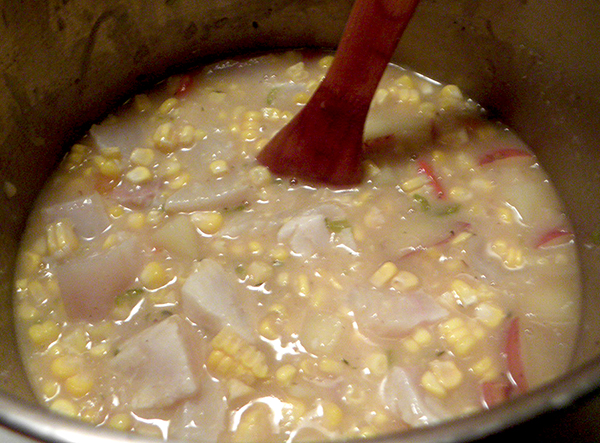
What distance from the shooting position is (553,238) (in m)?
2.24

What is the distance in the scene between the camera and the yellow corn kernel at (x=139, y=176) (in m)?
2.33

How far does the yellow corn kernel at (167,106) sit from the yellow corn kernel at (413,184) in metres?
1.02

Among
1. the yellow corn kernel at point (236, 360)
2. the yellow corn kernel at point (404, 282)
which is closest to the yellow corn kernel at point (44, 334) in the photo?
the yellow corn kernel at point (236, 360)

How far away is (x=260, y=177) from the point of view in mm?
2316

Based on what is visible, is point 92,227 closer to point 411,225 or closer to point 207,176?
point 207,176

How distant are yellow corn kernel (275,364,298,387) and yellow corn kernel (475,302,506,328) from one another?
2.05ft

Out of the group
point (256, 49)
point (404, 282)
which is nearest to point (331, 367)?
point (404, 282)

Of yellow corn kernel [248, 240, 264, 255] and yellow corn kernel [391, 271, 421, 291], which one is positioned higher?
yellow corn kernel [391, 271, 421, 291]

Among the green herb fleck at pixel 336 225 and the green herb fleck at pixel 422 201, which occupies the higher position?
the green herb fleck at pixel 422 201

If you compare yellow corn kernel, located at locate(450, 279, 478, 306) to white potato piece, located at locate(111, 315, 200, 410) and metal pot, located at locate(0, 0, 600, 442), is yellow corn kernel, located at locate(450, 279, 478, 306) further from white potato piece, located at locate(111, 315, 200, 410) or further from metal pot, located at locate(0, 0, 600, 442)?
white potato piece, located at locate(111, 315, 200, 410)

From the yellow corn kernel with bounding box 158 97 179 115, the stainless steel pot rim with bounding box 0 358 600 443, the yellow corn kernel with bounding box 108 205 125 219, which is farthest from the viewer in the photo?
the yellow corn kernel with bounding box 158 97 179 115

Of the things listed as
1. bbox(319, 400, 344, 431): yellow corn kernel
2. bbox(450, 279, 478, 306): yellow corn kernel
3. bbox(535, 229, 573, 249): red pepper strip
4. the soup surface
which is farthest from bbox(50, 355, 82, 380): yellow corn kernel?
bbox(535, 229, 573, 249): red pepper strip

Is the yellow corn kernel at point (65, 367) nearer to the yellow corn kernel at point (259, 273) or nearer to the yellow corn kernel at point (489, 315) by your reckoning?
the yellow corn kernel at point (259, 273)

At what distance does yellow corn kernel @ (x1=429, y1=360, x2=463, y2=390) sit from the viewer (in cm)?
185
